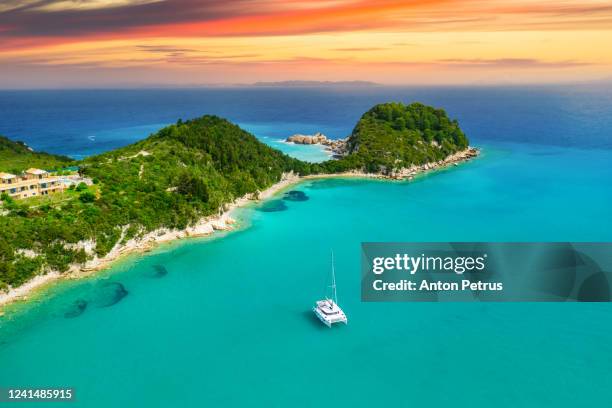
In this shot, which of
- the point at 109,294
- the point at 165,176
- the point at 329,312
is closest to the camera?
the point at 329,312

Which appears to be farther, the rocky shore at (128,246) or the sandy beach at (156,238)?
the sandy beach at (156,238)

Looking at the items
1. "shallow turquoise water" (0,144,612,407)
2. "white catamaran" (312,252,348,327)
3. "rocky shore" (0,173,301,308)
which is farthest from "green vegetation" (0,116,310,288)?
"white catamaran" (312,252,348,327)

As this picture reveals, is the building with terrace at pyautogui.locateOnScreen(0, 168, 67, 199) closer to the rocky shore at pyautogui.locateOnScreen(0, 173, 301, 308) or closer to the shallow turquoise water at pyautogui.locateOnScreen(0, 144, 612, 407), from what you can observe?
the rocky shore at pyautogui.locateOnScreen(0, 173, 301, 308)

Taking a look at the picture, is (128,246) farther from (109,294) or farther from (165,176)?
(165,176)

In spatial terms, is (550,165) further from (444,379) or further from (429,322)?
(444,379)

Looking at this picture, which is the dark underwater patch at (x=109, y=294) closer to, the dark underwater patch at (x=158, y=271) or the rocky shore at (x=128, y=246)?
the rocky shore at (x=128, y=246)

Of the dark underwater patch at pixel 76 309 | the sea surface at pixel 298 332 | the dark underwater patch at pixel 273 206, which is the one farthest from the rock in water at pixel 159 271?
the dark underwater patch at pixel 273 206

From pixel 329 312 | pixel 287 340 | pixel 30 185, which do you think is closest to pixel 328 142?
pixel 30 185
